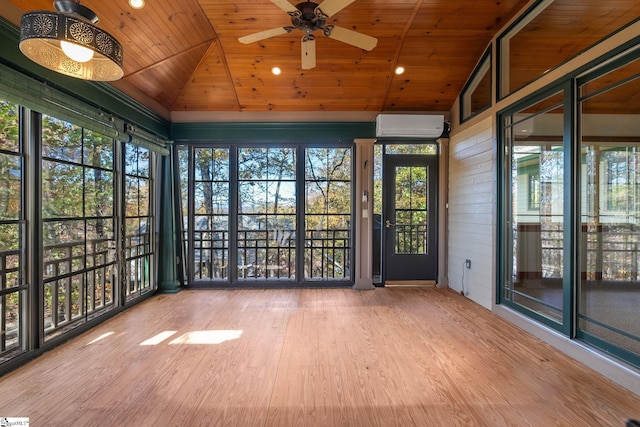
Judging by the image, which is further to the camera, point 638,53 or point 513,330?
point 513,330

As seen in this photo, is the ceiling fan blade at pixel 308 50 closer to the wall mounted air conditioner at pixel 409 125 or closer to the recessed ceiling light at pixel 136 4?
the recessed ceiling light at pixel 136 4

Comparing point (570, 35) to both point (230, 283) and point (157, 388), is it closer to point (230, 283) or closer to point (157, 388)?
point (157, 388)

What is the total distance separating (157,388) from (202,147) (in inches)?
144

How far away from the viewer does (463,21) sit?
3568 mm

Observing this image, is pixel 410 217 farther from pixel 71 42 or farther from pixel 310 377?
pixel 71 42

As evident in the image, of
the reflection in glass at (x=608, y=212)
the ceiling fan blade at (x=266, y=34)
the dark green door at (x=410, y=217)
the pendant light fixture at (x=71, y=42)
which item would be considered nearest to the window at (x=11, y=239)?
the pendant light fixture at (x=71, y=42)

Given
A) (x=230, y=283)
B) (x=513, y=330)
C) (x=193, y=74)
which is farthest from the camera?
(x=230, y=283)

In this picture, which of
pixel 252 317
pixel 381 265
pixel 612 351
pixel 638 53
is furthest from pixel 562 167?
pixel 252 317

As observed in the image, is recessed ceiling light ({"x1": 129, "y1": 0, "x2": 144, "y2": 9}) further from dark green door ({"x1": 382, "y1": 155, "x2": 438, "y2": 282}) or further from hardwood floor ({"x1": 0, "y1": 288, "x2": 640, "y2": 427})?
A: dark green door ({"x1": 382, "y1": 155, "x2": 438, "y2": 282})

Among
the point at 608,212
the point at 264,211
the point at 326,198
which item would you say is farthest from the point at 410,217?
the point at 608,212

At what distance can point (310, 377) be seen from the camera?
2.27 meters

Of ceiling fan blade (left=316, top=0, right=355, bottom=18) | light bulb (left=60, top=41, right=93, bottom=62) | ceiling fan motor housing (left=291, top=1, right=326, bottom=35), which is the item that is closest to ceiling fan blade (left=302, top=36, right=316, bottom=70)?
ceiling fan motor housing (left=291, top=1, right=326, bottom=35)

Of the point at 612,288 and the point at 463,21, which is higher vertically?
the point at 463,21

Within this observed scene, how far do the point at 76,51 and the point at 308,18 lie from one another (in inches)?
64.8
